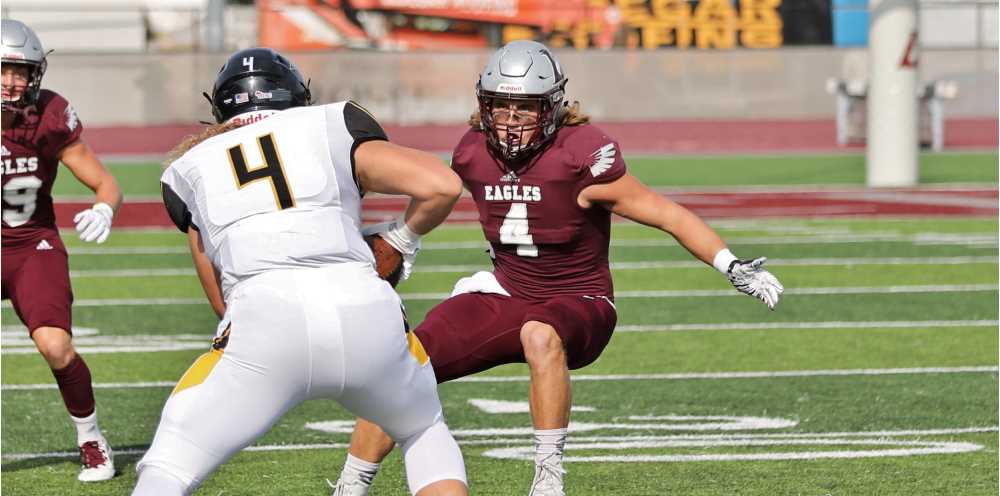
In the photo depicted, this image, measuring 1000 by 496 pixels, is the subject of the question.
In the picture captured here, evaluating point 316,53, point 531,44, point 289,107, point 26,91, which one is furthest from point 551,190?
point 316,53

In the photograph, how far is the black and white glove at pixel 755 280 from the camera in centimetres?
515

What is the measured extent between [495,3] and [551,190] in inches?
1046

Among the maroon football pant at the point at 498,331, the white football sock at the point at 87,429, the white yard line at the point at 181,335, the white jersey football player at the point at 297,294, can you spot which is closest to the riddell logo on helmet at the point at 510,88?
the maroon football pant at the point at 498,331

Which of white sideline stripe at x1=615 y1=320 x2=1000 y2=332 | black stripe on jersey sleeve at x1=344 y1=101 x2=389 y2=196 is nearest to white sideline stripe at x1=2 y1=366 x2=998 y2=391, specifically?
white sideline stripe at x1=615 y1=320 x2=1000 y2=332

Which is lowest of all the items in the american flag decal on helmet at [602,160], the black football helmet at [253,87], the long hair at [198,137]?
the american flag decal on helmet at [602,160]

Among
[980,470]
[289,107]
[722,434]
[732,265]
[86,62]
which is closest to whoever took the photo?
[289,107]

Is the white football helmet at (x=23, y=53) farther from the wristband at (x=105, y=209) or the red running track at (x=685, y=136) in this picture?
the red running track at (x=685, y=136)

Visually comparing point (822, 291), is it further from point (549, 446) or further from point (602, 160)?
point (549, 446)

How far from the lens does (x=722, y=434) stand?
264 inches

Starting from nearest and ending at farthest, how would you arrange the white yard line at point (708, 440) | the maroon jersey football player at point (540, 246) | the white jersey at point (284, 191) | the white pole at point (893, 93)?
1. the white jersey at point (284, 191)
2. the maroon jersey football player at point (540, 246)
3. the white yard line at point (708, 440)
4. the white pole at point (893, 93)

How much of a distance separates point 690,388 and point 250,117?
414 cm

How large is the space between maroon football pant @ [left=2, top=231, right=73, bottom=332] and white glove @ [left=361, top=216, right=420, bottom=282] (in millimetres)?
2369

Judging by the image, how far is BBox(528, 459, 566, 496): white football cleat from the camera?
5.18 m

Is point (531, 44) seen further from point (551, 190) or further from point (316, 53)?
point (316, 53)
